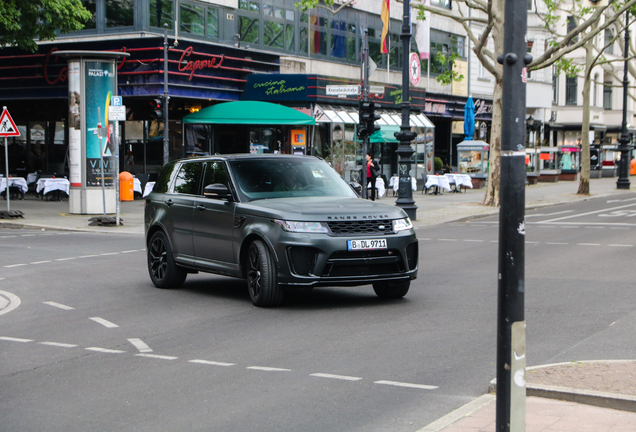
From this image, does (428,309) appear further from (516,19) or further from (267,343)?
(516,19)

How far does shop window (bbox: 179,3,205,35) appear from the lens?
3234 cm

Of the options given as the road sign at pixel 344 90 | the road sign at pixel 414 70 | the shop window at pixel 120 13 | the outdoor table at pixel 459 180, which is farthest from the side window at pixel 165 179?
the outdoor table at pixel 459 180

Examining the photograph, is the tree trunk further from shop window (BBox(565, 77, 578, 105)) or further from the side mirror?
shop window (BBox(565, 77, 578, 105))

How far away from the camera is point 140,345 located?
776 centimetres

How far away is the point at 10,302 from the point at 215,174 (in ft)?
9.65

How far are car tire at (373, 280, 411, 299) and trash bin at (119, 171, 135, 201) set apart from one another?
2200 centimetres

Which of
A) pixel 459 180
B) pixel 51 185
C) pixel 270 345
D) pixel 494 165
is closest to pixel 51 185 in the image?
pixel 51 185

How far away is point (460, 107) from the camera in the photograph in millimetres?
51250

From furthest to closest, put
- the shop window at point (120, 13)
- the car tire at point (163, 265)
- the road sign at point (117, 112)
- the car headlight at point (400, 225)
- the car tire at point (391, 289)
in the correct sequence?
the shop window at point (120, 13) < the road sign at point (117, 112) < the car tire at point (163, 265) < the car tire at point (391, 289) < the car headlight at point (400, 225)

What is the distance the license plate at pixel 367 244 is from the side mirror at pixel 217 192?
1789 mm

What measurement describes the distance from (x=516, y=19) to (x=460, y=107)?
158 feet

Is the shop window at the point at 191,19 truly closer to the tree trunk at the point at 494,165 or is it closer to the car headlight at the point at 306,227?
the tree trunk at the point at 494,165

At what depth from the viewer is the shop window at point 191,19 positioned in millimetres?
32344

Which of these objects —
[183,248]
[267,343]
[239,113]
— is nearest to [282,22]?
[239,113]
